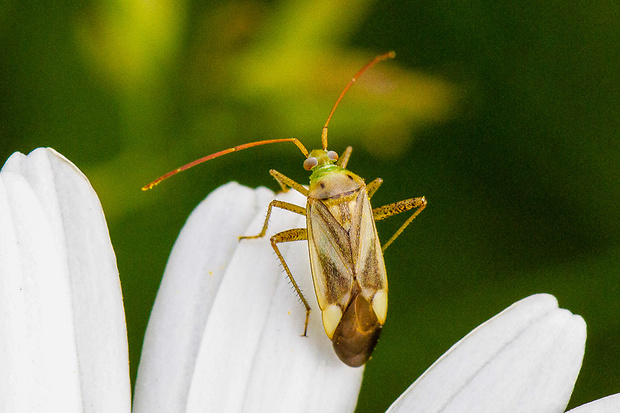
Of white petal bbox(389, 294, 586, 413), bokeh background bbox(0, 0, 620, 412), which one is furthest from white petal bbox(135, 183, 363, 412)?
bokeh background bbox(0, 0, 620, 412)

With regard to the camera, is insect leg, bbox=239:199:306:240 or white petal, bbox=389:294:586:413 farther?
insect leg, bbox=239:199:306:240

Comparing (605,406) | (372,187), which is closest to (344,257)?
(372,187)

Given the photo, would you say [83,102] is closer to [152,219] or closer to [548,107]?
[152,219]

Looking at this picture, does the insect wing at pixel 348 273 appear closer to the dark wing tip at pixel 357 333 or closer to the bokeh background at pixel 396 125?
the dark wing tip at pixel 357 333

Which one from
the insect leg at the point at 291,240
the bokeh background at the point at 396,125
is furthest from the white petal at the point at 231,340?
the bokeh background at the point at 396,125

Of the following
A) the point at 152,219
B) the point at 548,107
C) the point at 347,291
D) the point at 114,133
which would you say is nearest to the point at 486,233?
the point at 548,107

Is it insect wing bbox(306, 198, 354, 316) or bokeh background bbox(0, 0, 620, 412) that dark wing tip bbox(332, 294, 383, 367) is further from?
bokeh background bbox(0, 0, 620, 412)
